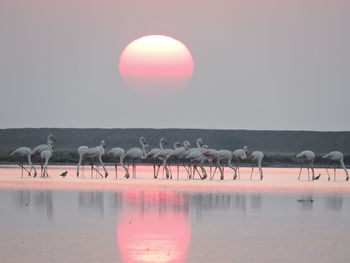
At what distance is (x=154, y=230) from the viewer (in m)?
12.9

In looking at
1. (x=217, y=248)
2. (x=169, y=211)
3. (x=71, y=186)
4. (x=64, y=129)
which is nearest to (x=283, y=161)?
(x=71, y=186)

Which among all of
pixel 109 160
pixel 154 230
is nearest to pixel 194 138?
pixel 109 160

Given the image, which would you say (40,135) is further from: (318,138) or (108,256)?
(108,256)

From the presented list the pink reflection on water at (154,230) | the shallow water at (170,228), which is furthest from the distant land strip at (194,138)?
the pink reflection on water at (154,230)

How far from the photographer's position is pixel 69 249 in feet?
36.2

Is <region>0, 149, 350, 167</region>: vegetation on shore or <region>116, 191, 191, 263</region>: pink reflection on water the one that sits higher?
<region>116, 191, 191, 263</region>: pink reflection on water

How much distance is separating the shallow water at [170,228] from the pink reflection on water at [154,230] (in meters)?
0.01

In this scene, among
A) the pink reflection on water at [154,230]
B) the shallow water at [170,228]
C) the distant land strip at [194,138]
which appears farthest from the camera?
the distant land strip at [194,138]

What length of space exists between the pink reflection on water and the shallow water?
1 centimetres

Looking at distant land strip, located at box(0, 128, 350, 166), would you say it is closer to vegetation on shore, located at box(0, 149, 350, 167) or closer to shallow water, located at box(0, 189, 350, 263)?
vegetation on shore, located at box(0, 149, 350, 167)

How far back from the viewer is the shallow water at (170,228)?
10.8 metres

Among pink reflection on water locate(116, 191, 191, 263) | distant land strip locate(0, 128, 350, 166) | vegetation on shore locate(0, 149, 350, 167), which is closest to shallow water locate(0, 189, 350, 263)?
pink reflection on water locate(116, 191, 191, 263)

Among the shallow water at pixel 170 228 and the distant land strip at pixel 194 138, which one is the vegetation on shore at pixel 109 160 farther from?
the distant land strip at pixel 194 138

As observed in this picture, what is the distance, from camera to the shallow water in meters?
10.8
